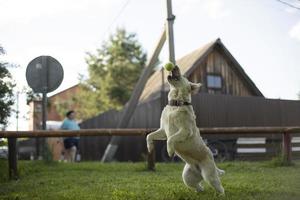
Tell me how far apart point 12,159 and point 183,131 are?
15.5ft

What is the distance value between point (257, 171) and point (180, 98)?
4.40 meters

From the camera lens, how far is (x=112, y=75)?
3606 cm

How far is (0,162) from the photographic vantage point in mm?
9602

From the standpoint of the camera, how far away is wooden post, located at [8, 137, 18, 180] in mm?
9180

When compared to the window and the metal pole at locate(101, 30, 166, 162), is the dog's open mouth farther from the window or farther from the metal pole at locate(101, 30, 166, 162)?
the window

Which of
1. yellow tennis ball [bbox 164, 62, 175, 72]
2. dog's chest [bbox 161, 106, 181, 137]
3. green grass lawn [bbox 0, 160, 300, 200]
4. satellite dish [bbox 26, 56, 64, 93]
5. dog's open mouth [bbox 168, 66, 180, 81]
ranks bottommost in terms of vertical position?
green grass lawn [bbox 0, 160, 300, 200]

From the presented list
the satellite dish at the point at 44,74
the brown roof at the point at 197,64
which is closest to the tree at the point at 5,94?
the satellite dish at the point at 44,74

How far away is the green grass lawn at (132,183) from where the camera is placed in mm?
6375

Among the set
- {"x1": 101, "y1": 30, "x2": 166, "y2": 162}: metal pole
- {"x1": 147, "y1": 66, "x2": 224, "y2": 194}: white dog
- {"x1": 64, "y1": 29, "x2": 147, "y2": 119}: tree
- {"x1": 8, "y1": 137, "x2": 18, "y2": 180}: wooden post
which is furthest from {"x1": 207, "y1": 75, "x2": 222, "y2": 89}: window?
{"x1": 147, "y1": 66, "x2": 224, "y2": 194}: white dog

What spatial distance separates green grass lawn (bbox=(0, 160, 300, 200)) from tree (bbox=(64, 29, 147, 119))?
24679 millimetres

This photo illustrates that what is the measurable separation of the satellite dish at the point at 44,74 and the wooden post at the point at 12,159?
1339mm

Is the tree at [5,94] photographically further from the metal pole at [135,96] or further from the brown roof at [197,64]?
the brown roof at [197,64]

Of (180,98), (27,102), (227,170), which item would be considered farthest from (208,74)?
(180,98)

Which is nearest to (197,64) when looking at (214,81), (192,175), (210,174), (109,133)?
(214,81)
